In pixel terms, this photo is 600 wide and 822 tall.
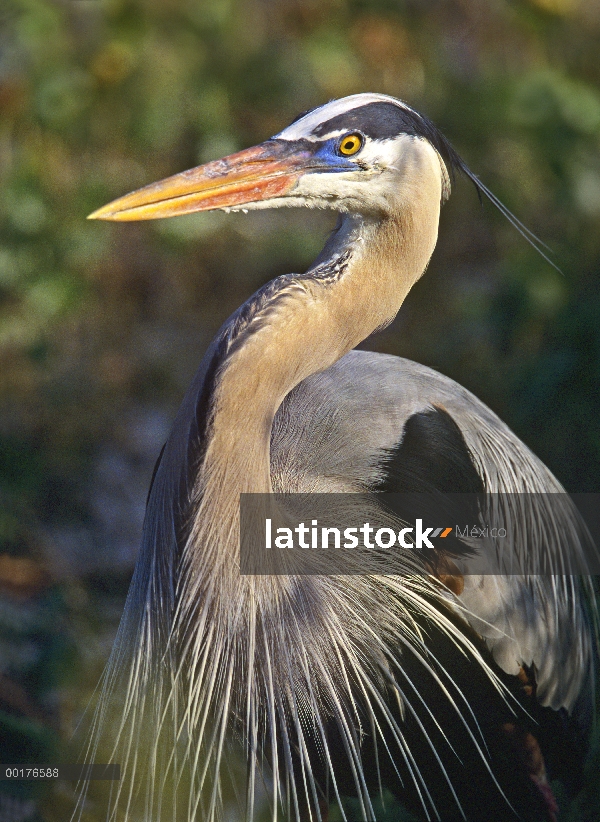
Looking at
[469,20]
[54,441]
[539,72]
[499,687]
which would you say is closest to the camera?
[499,687]

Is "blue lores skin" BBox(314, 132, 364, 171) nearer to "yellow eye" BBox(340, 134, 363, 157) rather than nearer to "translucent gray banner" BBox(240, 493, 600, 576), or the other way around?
"yellow eye" BBox(340, 134, 363, 157)

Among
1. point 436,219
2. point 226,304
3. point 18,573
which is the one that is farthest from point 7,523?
point 436,219

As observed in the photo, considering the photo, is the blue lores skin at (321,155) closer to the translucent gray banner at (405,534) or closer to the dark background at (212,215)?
the translucent gray banner at (405,534)

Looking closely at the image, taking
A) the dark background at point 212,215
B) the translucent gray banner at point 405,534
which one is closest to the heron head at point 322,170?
the translucent gray banner at point 405,534

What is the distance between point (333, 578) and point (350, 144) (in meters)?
0.62

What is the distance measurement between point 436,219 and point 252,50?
2.16 m

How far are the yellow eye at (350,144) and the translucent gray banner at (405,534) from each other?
19.0 inches

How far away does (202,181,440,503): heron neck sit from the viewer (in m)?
1.15

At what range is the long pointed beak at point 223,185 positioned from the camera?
117cm

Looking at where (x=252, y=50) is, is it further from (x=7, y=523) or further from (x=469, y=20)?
(x=7, y=523)

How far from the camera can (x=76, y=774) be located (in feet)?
5.87

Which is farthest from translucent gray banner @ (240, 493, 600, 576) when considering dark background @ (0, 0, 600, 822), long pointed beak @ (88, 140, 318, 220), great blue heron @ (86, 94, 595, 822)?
dark background @ (0, 0, 600, 822)

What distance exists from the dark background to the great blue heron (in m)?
1.05

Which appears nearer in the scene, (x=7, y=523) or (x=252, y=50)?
(x=7, y=523)
